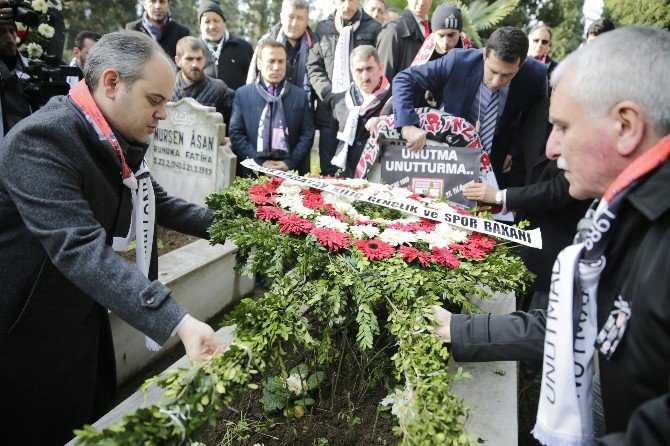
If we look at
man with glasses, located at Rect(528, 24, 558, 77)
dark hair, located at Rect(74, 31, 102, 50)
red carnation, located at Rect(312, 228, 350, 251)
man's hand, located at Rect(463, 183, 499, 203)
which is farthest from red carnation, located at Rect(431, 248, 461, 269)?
dark hair, located at Rect(74, 31, 102, 50)

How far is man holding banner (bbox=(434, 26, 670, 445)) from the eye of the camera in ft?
4.14

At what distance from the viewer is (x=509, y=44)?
3520mm

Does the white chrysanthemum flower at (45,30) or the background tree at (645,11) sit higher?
the background tree at (645,11)

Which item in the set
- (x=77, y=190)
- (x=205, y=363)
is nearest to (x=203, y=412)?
(x=205, y=363)

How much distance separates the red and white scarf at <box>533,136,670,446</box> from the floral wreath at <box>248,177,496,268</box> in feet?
2.48

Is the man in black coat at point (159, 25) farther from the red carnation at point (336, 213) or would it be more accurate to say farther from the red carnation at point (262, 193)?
the red carnation at point (336, 213)

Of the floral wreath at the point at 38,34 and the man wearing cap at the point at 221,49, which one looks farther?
the man wearing cap at the point at 221,49

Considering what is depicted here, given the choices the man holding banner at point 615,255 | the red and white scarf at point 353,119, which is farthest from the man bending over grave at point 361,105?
the man holding banner at point 615,255

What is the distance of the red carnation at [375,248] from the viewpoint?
224 centimetres

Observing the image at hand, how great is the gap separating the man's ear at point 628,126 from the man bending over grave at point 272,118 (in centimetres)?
384

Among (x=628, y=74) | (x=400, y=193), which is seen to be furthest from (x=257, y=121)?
(x=628, y=74)

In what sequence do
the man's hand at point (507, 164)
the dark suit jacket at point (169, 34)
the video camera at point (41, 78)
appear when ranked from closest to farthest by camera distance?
the video camera at point (41, 78), the man's hand at point (507, 164), the dark suit jacket at point (169, 34)

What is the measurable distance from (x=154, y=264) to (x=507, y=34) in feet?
9.25

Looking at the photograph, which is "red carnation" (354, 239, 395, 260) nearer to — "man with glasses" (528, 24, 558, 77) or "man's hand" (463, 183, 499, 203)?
"man's hand" (463, 183, 499, 203)
